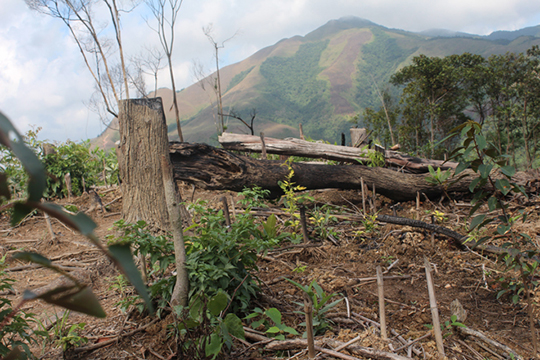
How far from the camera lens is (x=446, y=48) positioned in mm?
80625

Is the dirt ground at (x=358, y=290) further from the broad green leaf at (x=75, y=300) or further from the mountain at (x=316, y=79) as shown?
the mountain at (x=316, y=79)

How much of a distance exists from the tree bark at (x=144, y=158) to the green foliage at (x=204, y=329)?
175 centimetres

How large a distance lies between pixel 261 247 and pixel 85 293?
2.02 meters

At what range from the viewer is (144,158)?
3600 mm

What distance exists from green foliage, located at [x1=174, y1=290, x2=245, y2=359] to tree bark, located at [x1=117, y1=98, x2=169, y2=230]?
5.74 feet

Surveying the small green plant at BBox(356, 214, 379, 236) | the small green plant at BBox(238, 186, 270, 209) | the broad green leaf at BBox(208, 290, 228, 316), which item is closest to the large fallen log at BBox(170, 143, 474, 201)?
the small green plant at BBox(238, 186, 270, 209)

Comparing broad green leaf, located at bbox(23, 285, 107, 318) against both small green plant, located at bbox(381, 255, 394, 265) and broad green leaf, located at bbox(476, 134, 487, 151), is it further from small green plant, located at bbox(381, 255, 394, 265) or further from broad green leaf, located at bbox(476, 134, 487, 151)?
small green plant, located at bbox(381, 255, 394, 265)

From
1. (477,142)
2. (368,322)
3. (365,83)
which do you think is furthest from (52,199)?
(365,83)

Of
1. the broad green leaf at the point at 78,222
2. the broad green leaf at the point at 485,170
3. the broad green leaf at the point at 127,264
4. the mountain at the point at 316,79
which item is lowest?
the broad green leaf at the point at 485,170

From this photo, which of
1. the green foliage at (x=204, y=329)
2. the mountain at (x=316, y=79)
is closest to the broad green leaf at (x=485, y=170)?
the green foliage at (x=204, y=329)

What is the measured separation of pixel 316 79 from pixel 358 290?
8683 cm

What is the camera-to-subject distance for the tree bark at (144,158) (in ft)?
11.8

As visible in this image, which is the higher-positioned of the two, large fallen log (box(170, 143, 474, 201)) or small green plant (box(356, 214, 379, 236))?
large fallen log (box(170, 143, 474, 201))

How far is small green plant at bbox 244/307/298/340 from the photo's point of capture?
81.8 inches
